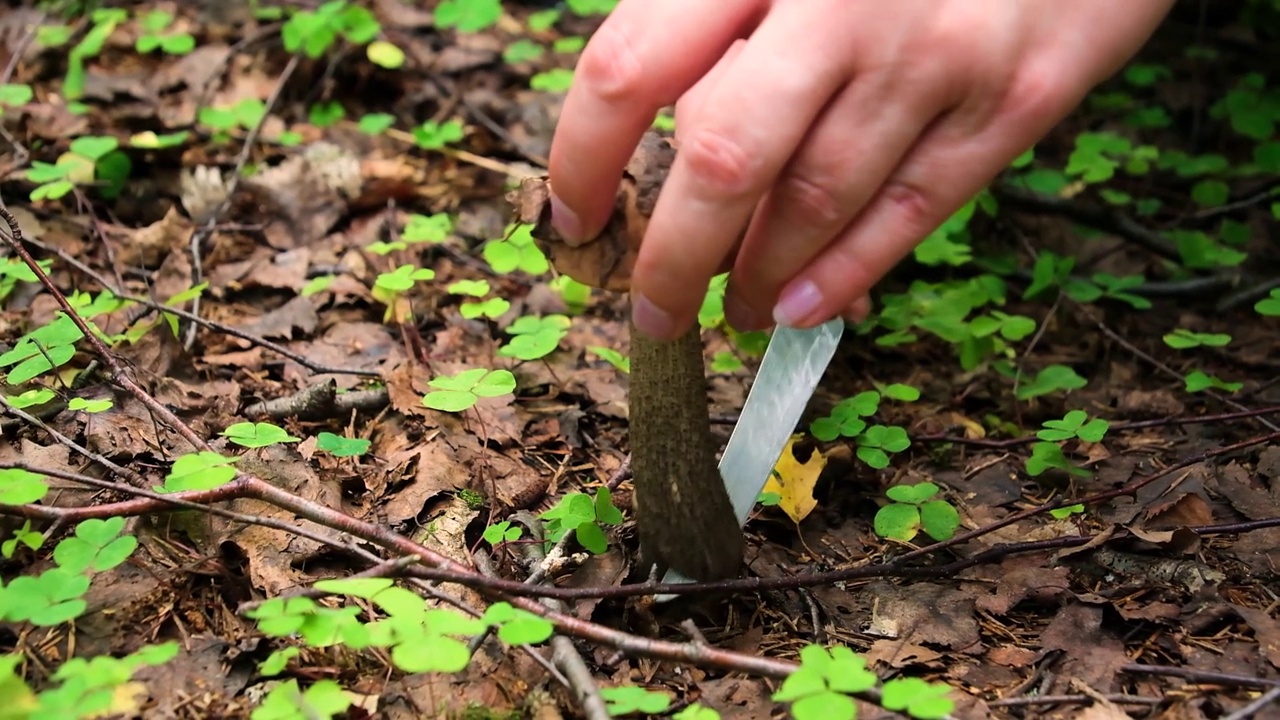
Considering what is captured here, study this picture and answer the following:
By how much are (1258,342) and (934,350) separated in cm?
121

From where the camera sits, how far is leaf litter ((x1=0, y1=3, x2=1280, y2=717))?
6.47 ft

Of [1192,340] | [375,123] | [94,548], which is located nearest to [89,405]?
[94,548]

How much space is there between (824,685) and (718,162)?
962mm

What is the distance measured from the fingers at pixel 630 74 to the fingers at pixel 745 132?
0.12m

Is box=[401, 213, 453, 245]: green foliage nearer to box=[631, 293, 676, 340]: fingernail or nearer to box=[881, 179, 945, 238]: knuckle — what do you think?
box=[631, 293, 676, 340]: fingernail

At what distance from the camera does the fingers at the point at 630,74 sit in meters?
1.63

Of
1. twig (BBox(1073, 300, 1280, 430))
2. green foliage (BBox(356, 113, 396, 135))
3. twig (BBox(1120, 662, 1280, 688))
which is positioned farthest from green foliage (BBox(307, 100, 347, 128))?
twig (BBox(1120, 662, 1280, 688))

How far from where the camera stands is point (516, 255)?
3.30 meters

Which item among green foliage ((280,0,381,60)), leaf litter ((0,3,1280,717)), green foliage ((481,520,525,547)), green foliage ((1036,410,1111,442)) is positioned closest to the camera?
leaf litter ((0,3,1280,717))

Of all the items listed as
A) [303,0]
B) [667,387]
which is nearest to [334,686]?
[667,387]

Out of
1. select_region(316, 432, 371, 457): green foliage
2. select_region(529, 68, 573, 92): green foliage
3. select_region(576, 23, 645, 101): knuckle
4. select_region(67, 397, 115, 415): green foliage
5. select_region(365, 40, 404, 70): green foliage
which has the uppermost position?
select_region(576, 23, 645, 101): knuckle

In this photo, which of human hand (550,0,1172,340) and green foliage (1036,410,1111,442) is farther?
green foliage (1036,410,1111,442)

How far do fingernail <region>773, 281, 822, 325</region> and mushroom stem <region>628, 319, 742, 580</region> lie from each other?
273mm

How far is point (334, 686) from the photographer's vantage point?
1.67 m
